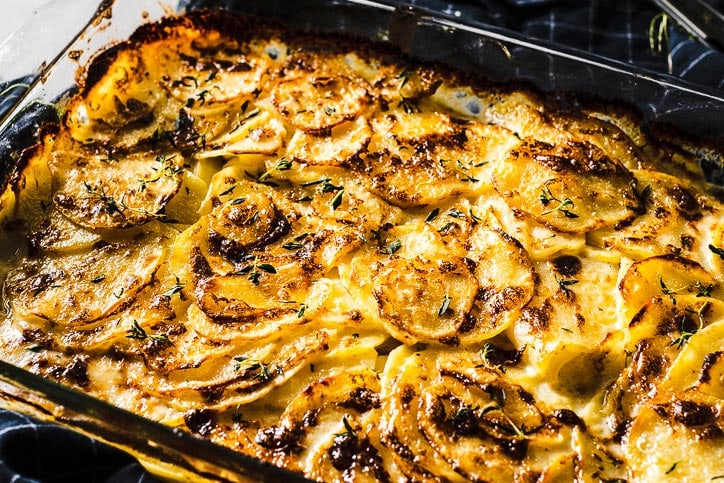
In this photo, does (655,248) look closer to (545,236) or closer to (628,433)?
(545,236)

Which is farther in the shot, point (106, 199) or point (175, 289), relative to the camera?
point (106, 199)

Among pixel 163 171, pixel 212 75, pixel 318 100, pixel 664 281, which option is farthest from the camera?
pixel 212 75

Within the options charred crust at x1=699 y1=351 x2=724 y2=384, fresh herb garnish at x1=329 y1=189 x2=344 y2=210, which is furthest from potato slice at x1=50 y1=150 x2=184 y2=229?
charred crust at x1=699 y1=351 x2=724 y2=384

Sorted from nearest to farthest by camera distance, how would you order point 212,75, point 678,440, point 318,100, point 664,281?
point 678,440 → point 664,281 → point 318,100 → point 212,75

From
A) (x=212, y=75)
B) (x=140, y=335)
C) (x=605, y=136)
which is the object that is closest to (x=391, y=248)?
(x=140, y=335)

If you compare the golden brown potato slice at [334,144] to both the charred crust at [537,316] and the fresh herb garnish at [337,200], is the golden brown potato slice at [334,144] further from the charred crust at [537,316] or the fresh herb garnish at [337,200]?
the charred crust at [537,316]

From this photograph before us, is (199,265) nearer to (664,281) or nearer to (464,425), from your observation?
(464,425)

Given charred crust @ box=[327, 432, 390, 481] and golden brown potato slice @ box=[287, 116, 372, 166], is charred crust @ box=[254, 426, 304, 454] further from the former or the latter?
golden brown potato slice @ box=[287, 116, 372, 166]
